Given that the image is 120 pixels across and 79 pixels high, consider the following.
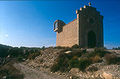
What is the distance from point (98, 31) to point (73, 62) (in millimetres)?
11423

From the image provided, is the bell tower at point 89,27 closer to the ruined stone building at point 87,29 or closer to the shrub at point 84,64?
the ruined stone building at point 87,29

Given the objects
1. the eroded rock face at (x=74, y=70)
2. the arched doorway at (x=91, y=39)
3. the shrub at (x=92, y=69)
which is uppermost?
the arched doorway at (x=91, y=39)

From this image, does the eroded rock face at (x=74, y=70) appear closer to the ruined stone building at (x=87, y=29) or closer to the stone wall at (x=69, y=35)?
the ruined stone building at (x=87, y=29)

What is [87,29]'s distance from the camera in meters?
17.6

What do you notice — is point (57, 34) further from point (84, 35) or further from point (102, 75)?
point (102, 75)

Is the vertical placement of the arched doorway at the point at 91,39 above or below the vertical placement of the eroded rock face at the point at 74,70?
above

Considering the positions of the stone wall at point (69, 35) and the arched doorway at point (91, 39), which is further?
the stone wall at point (69, 35)

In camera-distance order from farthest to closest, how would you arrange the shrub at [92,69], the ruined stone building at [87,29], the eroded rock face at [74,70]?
the ruined stone building at [87,29] → the eroded rock face at [74,70] → the shrub at [92,69]

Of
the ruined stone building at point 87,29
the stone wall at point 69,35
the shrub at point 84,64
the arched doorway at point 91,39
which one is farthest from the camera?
the stone wall at point 69,35

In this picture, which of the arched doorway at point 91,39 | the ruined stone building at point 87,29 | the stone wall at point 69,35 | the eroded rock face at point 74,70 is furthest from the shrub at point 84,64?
the arched doorway at point 91,39

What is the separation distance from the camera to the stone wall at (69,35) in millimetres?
18044

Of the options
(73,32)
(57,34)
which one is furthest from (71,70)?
(57,34)

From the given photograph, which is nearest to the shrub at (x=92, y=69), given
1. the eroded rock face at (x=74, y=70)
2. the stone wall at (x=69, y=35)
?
the eroded rock face at (x=74, y=70)

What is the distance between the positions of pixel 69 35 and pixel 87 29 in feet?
12.9
